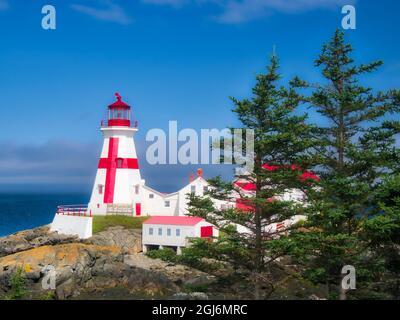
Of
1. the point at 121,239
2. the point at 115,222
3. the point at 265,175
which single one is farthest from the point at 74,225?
the point at 265,175

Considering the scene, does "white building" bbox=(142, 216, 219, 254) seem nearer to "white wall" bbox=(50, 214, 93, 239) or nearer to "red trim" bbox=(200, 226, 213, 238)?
"red trim" bbox=(200, 226, 213, 238)

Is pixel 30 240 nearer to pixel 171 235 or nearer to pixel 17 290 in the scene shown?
pixel 171 235

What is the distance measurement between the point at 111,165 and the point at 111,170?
400 mm

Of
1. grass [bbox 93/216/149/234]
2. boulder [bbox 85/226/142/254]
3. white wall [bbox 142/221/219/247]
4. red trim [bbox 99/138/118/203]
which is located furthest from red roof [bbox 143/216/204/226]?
red trim [bbox 99/138/118/203]

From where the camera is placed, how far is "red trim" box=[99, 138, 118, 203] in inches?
1641

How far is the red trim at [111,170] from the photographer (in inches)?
1641

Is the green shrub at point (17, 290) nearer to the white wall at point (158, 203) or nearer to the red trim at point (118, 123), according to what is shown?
the white wall at point (158, 203)

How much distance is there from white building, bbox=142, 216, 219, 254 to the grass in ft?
6.55

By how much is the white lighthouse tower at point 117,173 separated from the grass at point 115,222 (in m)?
1.21

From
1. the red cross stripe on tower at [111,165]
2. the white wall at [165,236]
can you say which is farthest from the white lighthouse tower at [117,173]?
the white wall at [165,236]

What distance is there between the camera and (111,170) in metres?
42.1
